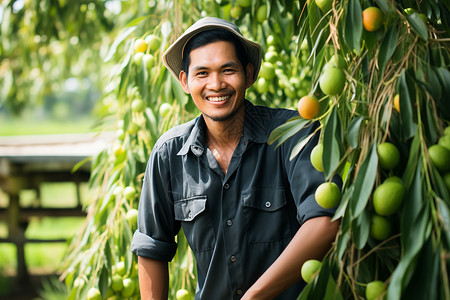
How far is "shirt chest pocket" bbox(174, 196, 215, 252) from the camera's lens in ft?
5.75

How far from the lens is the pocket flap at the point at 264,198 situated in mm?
1671

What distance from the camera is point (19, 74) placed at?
538cm

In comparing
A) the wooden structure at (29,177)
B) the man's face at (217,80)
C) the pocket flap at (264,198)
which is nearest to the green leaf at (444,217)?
the pocket flap at (264,198)

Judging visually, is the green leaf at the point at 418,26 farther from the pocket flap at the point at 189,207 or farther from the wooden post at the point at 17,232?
the wooden post at the point at 17,232

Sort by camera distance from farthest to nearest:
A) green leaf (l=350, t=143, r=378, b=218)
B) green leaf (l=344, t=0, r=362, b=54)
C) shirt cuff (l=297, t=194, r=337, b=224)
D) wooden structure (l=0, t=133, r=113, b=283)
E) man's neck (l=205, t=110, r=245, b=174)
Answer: wooden structure (l=0, t=133, r=113, b=283), man's neck (l=205, t=110, r=245, b=174), shirt cuff (l=297, t=194, r=337, b=224), green leaf (l=344, t=0, r=362, b=54), green leaf (l=350, t=143, r=378, b=218)

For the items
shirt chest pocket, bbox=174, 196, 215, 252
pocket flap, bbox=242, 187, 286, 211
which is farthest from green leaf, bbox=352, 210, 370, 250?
shirt chest pocket, bbox=174, 196, 215, 252

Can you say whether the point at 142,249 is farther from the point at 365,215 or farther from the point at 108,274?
the point at 365,215

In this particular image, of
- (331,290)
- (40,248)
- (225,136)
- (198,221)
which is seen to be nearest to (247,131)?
(225,136)

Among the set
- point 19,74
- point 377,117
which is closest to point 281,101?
point 377,117

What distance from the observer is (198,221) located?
1762 millimetres

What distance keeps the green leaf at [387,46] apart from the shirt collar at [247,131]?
1.70ft

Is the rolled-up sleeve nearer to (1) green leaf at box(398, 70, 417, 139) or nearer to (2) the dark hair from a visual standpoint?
(2) the dark hair

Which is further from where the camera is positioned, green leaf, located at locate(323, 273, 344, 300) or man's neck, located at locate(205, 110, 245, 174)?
man's neck, located at locate(205, 110, 245, 174)

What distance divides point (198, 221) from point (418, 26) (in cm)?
88
